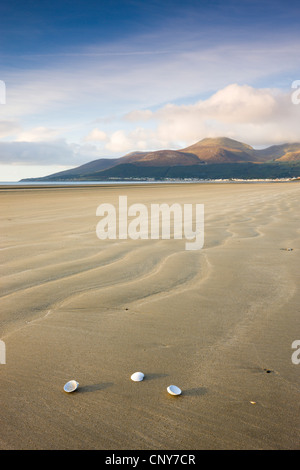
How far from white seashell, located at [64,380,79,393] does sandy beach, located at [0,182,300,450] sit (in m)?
0.02

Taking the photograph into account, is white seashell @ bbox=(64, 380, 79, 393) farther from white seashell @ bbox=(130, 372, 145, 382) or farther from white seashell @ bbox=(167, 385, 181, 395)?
white seashell @ bbox=(167, 385, 181, 395)

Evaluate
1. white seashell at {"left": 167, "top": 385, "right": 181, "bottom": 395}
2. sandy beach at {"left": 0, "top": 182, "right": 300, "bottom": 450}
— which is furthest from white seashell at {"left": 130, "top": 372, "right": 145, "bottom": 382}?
white seashell at {"left": 167, "top": 385, "right": 181, "bottom": 395}

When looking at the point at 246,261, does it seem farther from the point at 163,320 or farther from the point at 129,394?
the point at 129,394

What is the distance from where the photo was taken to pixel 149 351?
5.27 feet

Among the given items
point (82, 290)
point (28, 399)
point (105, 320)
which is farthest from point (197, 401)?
point (82, 290)

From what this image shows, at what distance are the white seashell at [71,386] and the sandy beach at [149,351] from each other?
0.02m

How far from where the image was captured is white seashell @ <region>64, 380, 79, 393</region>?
131 cm

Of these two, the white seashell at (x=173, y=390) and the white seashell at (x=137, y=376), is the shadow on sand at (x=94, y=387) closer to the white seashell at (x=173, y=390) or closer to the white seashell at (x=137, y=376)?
the white seashell at (x=137, y=376)

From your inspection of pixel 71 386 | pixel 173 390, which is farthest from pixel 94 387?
pixel 173 390

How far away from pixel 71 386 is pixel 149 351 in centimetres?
42

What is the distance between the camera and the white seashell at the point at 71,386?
4.30 ft

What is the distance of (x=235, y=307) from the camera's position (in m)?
2.09

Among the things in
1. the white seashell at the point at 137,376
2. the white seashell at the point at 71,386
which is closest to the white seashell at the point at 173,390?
the white seashell at the point at 137,376
